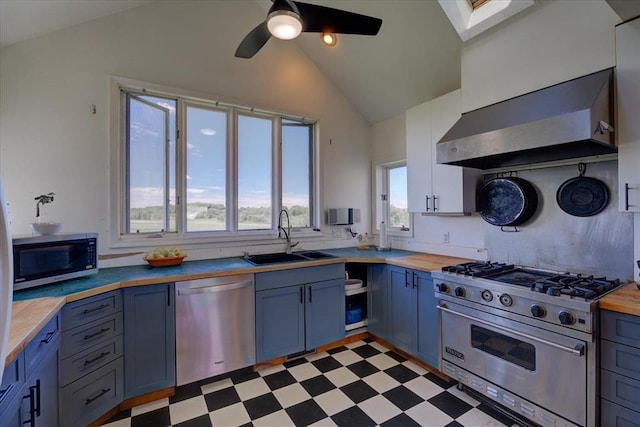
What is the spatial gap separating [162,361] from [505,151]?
2712mm

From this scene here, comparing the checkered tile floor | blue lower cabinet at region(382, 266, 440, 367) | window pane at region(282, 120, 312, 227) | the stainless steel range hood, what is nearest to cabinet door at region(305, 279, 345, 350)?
the checkered tile floor

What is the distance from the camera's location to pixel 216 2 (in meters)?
2.85

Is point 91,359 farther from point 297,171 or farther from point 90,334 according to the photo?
point 297,171

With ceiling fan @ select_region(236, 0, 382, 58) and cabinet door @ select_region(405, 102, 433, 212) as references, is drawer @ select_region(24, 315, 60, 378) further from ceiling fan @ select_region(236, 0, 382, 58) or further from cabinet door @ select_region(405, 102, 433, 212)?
cabinet door @ select_region(405, 102, 433, 212)

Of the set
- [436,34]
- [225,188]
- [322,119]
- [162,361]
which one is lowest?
[162,361]

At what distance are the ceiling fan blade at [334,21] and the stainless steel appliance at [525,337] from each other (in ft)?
5.87

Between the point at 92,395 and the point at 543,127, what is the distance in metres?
3.08

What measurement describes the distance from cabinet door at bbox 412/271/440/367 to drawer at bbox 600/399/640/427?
95cm

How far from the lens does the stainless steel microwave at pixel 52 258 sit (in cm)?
171

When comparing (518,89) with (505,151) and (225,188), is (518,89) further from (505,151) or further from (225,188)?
(225,188)

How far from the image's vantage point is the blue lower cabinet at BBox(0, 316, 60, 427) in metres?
1.08

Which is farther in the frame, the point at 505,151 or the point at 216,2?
the point at 216,2

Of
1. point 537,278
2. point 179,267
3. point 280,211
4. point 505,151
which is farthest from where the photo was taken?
point 280,211

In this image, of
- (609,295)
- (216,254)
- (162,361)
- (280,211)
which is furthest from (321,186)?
(609,295)
